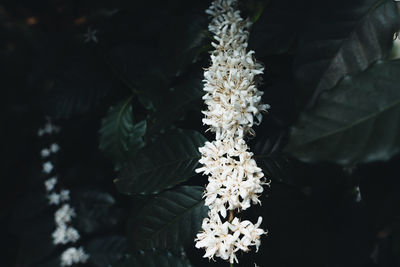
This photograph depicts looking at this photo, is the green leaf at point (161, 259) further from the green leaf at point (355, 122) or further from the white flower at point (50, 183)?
the white flower at point (50, 183)

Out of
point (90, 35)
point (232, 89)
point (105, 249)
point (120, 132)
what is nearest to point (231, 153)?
point (232, 89)

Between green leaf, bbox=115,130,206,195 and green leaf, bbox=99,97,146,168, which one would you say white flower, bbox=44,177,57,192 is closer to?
green leaf, bbox=99,97,146,168

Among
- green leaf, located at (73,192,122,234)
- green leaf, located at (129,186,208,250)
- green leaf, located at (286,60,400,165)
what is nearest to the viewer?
green leaf, located at (286,60,400,165)

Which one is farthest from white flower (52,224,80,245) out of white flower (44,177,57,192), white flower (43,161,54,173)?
white flower (43,161,54,173)

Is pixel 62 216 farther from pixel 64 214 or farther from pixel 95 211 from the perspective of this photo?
pixel 95 211

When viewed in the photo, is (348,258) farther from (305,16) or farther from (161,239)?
(305,16)

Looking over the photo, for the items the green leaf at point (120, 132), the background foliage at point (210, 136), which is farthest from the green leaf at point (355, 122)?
the green leaf at point (120, 132)
